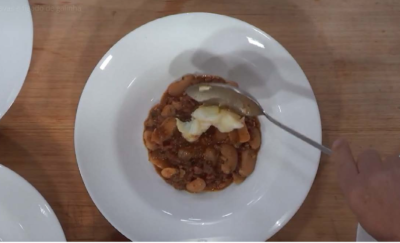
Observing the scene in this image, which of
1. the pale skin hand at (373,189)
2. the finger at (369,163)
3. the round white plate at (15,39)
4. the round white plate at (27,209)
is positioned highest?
the round white plate at (15,39)

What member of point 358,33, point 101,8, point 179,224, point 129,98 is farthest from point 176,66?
point 358,33

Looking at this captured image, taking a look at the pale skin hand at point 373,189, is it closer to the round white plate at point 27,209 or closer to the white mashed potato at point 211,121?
the white mashed potato at point 211,121

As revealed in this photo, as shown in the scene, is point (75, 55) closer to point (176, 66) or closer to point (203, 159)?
point (176, 66)

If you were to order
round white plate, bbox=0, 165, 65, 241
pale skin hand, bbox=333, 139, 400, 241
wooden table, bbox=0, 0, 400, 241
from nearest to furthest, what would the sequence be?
pale skin hand, bbox=333, 139, 400, 241
round white plate, bbox=0, 165, 65, 241
wooden table, bbox=0, 0, 400, 241

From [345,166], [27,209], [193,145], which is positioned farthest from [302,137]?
[27,209]

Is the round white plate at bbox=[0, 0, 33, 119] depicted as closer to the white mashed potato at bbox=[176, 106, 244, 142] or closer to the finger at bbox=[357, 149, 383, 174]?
the white mashed potato at bbox=[176, 106, 244, 142]

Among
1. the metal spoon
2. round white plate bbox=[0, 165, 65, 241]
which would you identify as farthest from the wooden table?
the metal spoon

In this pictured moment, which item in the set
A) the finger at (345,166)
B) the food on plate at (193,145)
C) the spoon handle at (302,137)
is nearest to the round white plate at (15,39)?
the food on plate at (193,145)
